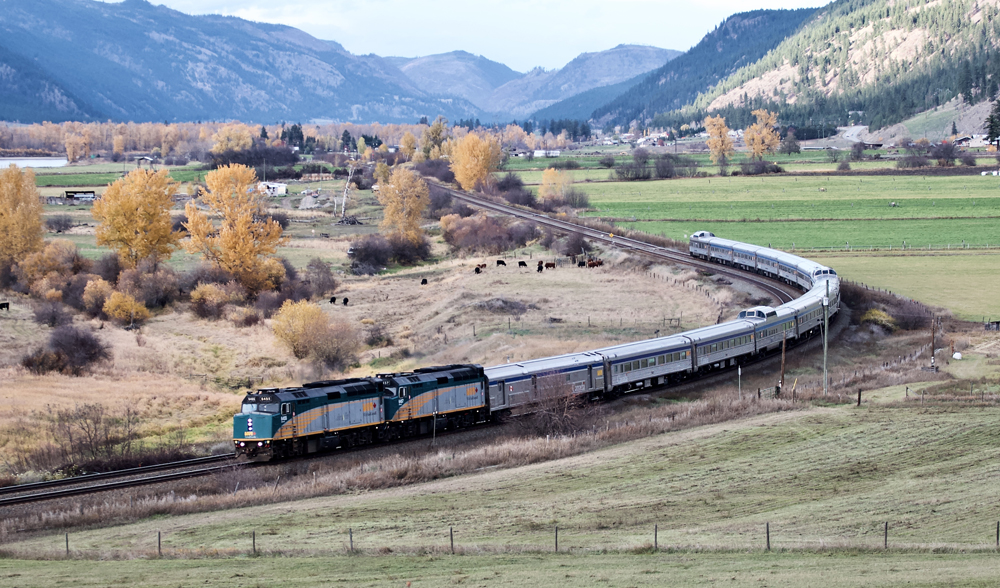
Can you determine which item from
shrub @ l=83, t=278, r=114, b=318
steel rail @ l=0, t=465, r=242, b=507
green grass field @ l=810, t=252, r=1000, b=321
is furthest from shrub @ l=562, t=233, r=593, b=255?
steel rail @ l=0, t=465, r=242, b=507

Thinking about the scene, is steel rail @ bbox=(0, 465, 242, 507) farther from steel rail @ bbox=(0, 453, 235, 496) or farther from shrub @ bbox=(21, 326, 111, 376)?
shrub @ bbox=(21, 326, 111, 376)

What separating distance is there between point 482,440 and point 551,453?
5.31 meters

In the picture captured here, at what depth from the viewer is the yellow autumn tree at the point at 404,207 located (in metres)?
126

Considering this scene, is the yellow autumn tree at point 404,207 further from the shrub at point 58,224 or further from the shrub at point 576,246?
the shrub at point 58,224

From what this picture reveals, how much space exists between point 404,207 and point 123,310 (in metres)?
49.9

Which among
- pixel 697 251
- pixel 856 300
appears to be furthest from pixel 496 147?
pixel 856 300

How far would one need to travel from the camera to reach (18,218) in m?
98.1

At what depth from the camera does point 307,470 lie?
3875cm

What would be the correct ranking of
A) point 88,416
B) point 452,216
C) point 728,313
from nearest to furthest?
point 88,416, point 728,313, point 452,216

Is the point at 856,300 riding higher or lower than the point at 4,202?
lower

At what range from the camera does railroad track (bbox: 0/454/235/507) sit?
35031 mm

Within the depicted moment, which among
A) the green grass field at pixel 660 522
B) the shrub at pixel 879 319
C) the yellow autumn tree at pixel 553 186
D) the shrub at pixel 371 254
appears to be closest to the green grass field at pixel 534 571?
the green grass field at pixel 660 522

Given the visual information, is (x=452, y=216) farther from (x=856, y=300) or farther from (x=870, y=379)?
(x=870, y=379)

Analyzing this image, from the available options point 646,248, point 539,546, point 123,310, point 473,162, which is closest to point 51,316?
point 123,310
